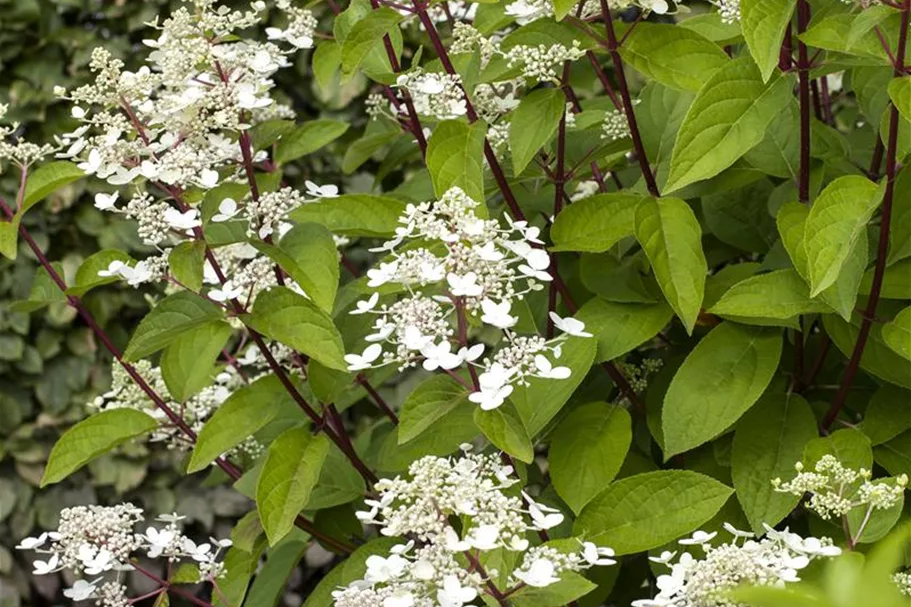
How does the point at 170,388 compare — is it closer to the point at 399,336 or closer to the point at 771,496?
the point at 399,336

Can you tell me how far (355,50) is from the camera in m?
1.66

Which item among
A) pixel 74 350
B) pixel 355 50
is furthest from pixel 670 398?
pixel 74 350

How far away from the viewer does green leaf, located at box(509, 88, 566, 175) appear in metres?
1.71

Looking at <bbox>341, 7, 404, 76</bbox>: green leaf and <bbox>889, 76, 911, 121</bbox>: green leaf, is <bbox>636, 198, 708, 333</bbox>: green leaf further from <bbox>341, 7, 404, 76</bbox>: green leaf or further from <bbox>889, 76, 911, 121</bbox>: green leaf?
<bbox>341, 7, 404, 76</bbox>: green leaf

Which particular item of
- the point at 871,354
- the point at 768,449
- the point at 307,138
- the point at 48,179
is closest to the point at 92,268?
the point at 48,179

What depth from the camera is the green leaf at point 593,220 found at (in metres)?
1.75

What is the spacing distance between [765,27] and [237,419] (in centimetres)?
95

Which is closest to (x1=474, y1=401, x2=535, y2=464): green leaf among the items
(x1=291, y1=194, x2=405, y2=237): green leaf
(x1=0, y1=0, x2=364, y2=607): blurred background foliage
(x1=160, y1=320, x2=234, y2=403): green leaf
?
(x1=291, y1=194, x2=405, y2=237): green leaf

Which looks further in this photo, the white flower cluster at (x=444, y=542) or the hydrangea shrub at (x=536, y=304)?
the hydrangea shrub at (x=536, y=304)

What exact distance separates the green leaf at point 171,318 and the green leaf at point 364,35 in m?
0.43

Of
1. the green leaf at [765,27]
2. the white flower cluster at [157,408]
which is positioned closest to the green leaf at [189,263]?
the white flower cluster at [157,408]

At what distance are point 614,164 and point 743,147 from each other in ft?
1.60

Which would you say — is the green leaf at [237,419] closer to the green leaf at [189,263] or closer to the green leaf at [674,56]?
the green leaf at [189,263]

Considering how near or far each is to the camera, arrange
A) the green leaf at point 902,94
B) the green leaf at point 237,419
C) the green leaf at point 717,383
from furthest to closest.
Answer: the green leaf at point 237,419 < the green leaf at point 717,383 < the green leaf at point 902,94
